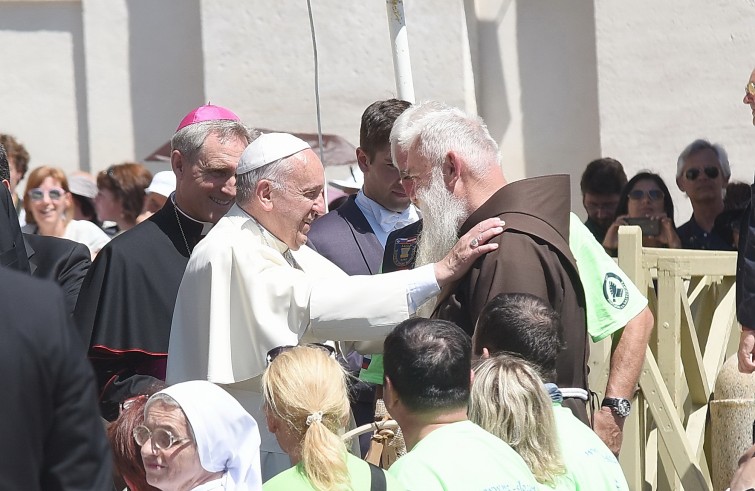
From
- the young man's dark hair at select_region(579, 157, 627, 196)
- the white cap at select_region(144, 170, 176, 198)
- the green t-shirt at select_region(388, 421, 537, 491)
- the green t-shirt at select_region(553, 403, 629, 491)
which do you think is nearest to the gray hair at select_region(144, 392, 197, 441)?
the green t-shirt at select_region(388, 421, 537, 491)

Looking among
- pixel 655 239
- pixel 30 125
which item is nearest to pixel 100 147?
pixel 30 125

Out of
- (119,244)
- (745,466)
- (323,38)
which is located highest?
(323,38)

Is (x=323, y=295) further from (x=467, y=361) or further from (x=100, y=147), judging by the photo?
(x=100, y=147)

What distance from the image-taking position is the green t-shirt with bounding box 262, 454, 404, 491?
3001mm

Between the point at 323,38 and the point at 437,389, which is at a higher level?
the point at 323,38

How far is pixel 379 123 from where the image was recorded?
5.07 m

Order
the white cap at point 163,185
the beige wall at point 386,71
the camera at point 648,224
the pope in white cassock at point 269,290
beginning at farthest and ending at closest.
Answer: the beige wall at point 386,71, the camera at point 648,224, the white cap at point 163,185, the pope in white cassock at point 269,290

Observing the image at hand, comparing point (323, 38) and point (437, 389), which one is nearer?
point (437, 389)

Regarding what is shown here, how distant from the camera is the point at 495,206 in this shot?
394 cm

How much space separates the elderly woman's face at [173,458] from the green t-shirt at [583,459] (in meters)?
0.97

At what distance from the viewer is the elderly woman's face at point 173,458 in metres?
3.00

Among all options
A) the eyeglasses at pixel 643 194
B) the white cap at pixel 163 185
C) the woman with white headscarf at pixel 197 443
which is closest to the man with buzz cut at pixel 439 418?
the woman with white headscarf at pixel 197 443

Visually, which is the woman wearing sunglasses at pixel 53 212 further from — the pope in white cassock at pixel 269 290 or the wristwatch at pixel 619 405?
the wristwatch at pixel 619 405

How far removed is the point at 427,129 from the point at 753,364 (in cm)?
147
